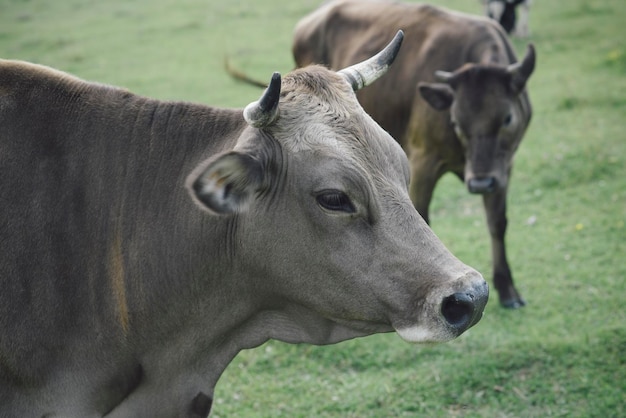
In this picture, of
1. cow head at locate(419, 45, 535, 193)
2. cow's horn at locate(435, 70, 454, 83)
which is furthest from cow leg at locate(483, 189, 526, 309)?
cow's horn at locate(435, 70, 454, 83)

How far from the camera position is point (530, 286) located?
20.7 feet

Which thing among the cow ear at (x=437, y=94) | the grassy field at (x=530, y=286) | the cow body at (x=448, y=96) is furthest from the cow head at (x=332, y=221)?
the cow ear at (x=437, y=94)

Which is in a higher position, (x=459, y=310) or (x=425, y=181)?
(x=459, y=310)

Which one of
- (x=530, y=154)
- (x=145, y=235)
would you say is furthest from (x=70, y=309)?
(x=530, y=154)

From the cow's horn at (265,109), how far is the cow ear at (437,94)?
134 inches

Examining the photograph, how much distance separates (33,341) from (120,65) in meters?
12.6

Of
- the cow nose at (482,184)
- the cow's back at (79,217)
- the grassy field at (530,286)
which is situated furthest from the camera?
the cow nose at (482,184)

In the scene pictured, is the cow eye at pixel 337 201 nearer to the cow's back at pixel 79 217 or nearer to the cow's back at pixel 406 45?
the cow's back at pixel 79 217

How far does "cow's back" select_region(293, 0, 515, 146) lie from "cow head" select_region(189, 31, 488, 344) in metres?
3.61

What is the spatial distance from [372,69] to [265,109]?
0.83 m

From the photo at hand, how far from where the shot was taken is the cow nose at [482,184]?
19.3 ft

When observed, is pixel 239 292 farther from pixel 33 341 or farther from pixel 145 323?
pixel 33 341

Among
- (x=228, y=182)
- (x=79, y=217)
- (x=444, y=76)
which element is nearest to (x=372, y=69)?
(x=228, y=182)

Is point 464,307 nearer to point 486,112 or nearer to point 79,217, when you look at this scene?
point 79,217
